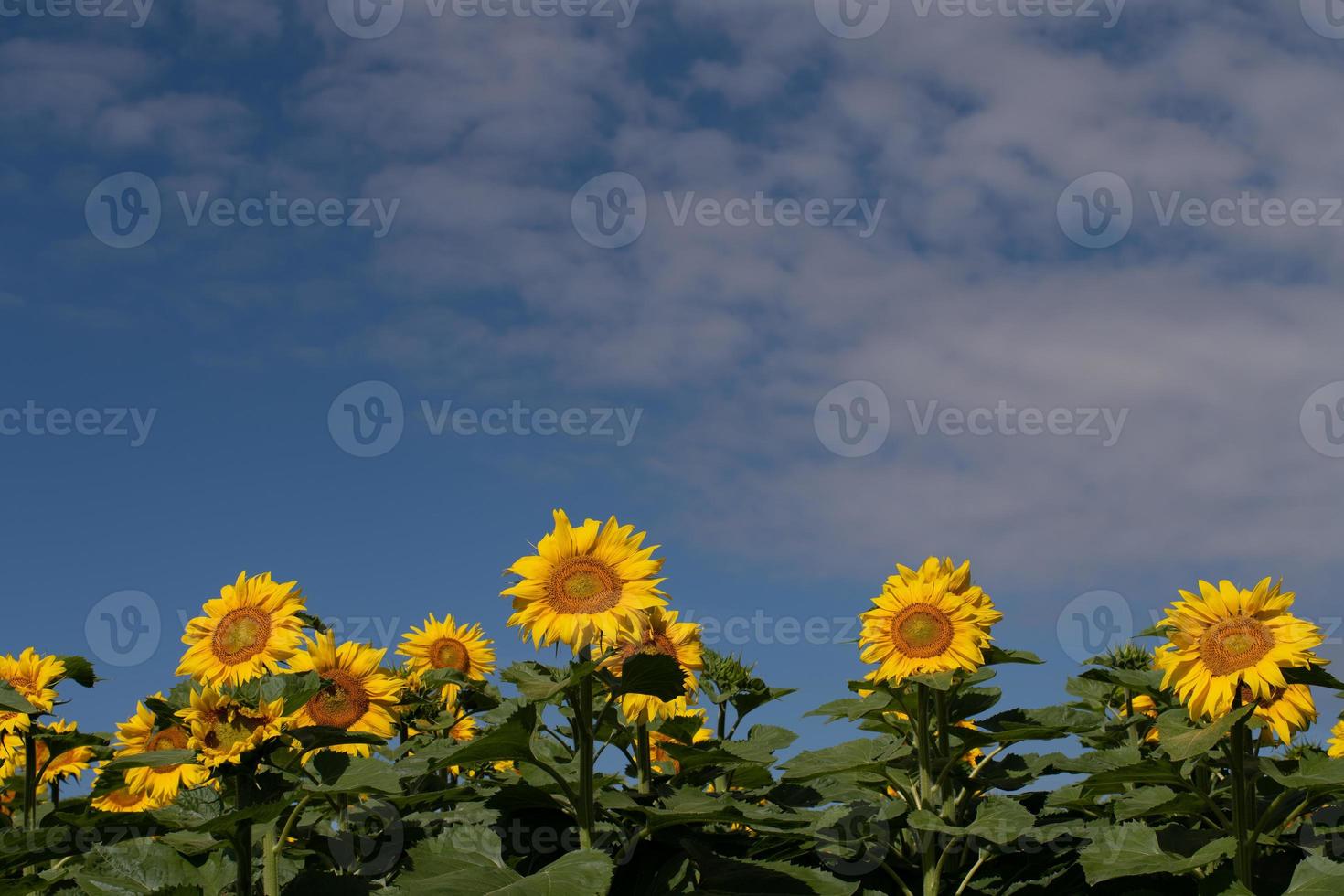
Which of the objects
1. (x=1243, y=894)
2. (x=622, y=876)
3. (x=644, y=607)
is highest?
(x=644, y=607)

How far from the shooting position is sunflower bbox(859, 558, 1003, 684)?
7.04m

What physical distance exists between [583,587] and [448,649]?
15.5 ft

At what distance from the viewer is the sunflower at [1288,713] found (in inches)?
241

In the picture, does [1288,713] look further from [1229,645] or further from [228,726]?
[228,726]

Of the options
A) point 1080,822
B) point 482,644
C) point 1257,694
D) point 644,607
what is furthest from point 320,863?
point 1257,694

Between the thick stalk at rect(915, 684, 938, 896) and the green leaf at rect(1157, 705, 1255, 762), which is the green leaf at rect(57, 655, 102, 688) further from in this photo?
the green leaf at rect(1157, 705, 1255, 762)

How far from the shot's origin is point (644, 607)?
5461mm

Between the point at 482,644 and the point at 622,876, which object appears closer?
the point at 622,876

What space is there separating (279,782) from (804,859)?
11.3 ft

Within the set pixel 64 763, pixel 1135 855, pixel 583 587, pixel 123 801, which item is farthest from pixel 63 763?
pixel 1135 855

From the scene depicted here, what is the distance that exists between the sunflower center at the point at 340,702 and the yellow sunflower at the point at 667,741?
1796mm

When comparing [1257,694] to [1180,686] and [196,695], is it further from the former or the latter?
[196,695]

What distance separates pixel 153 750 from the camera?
6402 millimetres

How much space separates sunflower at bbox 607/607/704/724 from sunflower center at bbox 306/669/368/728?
5.11 ft
